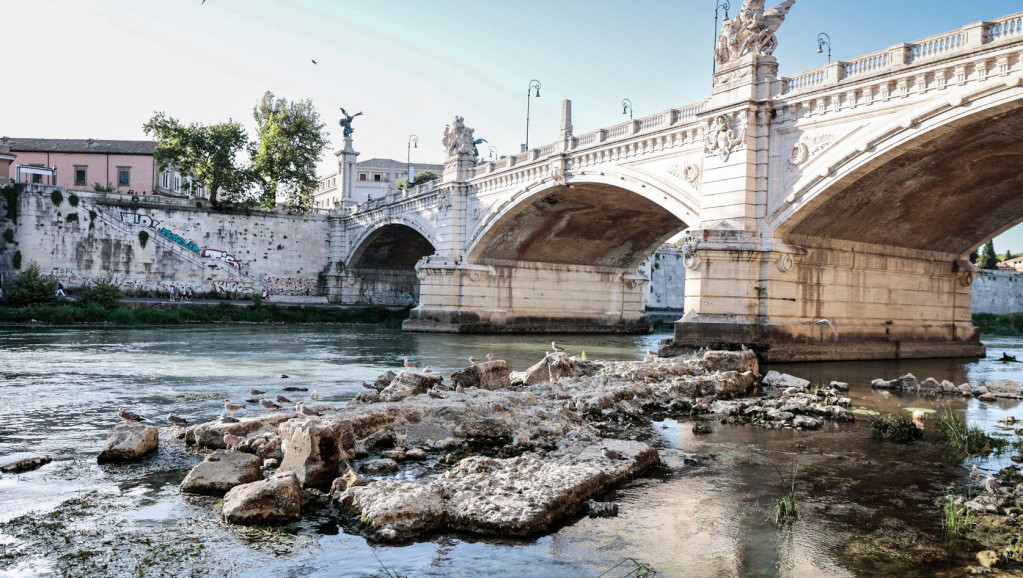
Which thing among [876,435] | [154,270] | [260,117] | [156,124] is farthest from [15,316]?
[876,435]

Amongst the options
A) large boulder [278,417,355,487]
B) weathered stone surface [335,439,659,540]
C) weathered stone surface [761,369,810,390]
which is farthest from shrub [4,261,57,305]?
weathered stone surface [335,439,659,540]

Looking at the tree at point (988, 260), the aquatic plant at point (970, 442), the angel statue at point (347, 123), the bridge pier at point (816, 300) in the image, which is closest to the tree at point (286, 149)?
the angel statue at point (347, 123)

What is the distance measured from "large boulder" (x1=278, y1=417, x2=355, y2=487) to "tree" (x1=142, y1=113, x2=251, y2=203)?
1731 inches

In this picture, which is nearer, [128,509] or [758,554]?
[758,554]

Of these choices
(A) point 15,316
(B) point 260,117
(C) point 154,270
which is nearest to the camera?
(A) point 15,316

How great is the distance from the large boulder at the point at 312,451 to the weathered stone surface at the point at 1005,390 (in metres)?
12.8

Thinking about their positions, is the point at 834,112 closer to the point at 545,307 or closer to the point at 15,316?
the point at 545,307

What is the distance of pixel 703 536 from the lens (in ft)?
18.0

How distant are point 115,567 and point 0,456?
154 inches

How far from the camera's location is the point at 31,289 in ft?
111

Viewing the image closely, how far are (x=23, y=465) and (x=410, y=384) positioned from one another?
5018 millimetres

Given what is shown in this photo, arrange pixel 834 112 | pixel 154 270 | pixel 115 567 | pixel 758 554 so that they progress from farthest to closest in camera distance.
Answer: pixel 154 270
pixel 834 112
pixel 758 554
pixel 115 567

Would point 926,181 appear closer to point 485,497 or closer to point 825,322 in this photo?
point 825,322

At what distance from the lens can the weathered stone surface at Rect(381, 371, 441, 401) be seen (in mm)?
10427
